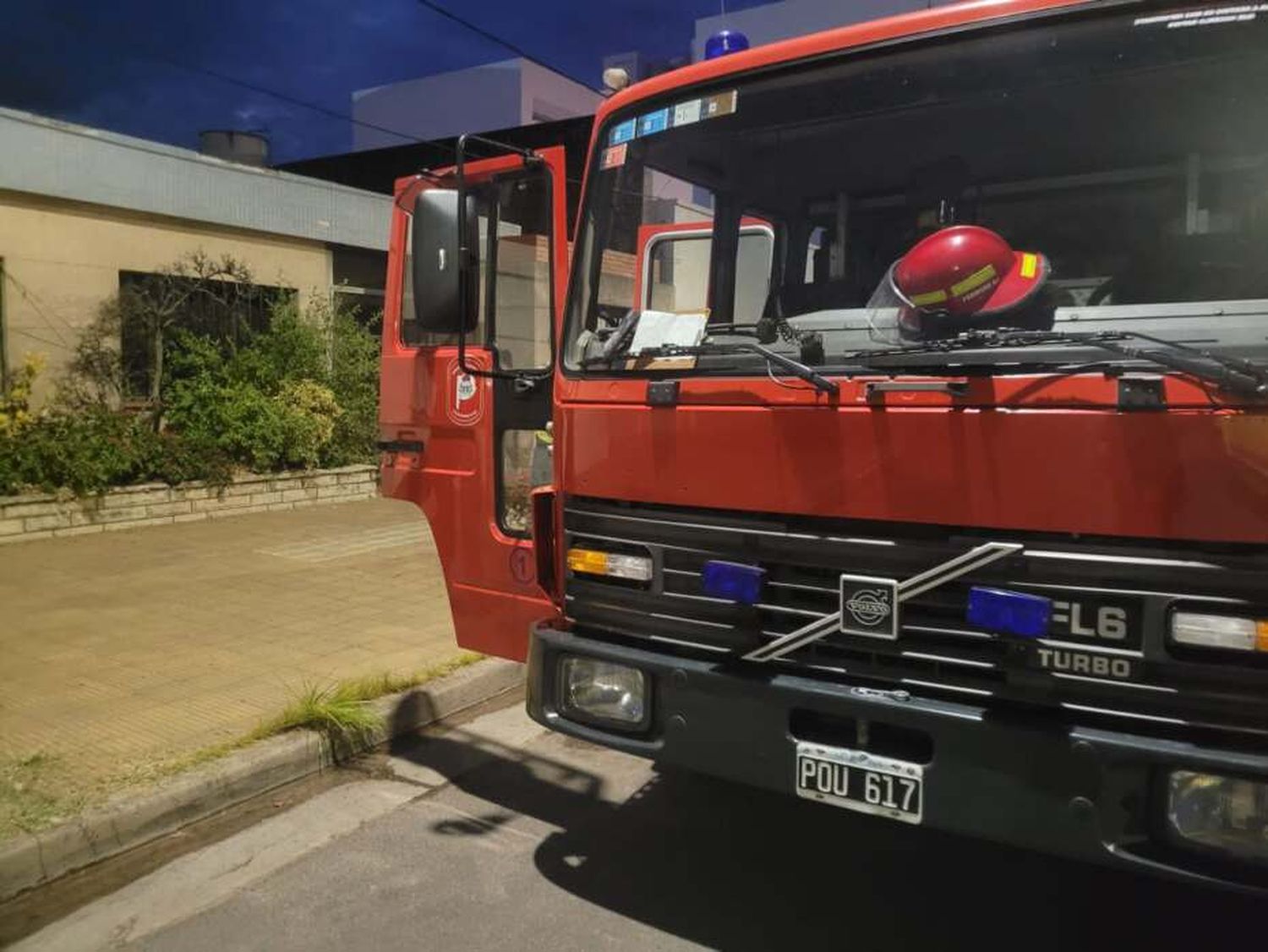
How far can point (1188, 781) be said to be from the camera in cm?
221

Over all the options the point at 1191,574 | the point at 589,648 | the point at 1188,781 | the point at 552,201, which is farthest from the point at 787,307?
the point at 1188,781

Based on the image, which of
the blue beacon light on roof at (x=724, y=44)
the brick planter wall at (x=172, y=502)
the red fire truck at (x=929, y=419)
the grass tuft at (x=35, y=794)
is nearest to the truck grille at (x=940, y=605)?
the red fire truck at (x=929, y=419)

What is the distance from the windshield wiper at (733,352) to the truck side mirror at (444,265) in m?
0.59

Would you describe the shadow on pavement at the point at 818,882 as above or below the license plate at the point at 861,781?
below

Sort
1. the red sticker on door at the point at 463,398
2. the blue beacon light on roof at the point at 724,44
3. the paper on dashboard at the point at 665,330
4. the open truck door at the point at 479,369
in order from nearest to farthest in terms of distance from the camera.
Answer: the paper on dashboard at the point at 665,330 < the blue beacon light on roof at the point at 724,44 < the open truck door at the point at 479,369 < the red sticker on door at the point at 463,398

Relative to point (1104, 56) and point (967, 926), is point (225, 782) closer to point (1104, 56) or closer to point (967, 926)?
point (967, 926)

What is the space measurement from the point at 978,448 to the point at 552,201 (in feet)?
6.33

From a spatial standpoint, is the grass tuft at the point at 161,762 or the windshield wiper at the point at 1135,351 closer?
the windshield wiper at the point at 1135,351

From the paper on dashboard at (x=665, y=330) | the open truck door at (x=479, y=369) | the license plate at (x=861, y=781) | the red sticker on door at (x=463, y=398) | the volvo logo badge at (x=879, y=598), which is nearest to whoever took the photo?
the volvo logo badge at (x=879, y=598)

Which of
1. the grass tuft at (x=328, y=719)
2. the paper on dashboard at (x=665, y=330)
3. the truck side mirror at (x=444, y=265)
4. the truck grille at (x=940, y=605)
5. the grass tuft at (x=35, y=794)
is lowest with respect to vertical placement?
the grass tuft at (x=35, y=794)

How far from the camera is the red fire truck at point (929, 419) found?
2.23 meters

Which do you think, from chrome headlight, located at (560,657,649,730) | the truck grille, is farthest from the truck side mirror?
chrome headlight, located at (560,657,649,730)

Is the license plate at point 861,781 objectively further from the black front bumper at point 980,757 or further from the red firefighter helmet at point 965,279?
the red firefighter helmet at point 965,279

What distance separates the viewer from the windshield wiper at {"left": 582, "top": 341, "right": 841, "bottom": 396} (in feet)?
8.55
